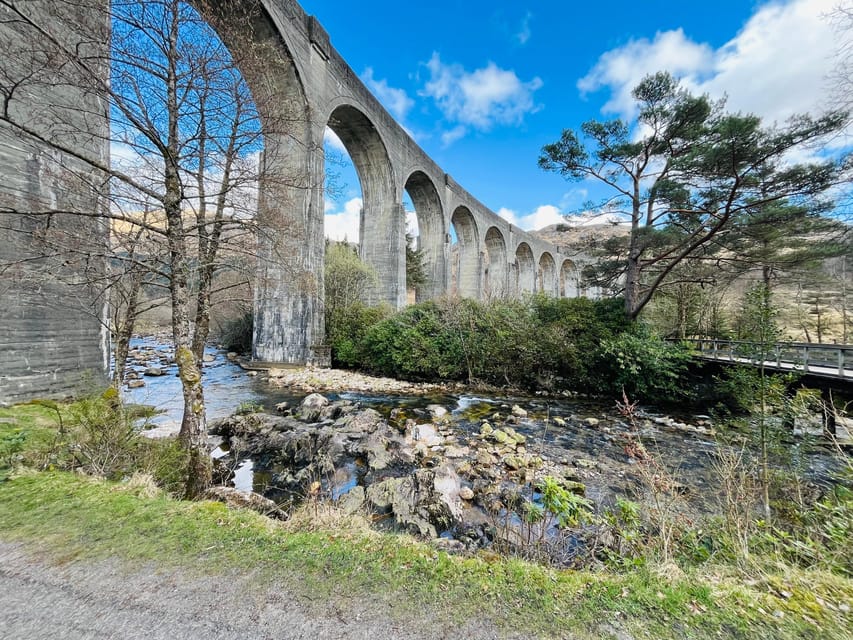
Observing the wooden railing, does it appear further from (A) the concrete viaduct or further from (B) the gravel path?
(A) the concrete viaduct

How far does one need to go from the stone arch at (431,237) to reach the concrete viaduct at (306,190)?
64 millimetres

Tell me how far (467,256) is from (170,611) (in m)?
25.0

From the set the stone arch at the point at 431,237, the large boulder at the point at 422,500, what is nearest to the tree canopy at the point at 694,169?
the large boulder at the point at 422,500

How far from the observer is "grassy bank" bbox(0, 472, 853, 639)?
125 cm

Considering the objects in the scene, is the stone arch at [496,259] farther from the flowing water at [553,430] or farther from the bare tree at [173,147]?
the bare tree at [173,147]

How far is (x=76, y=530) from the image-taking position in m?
1.75

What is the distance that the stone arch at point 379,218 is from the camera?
48.7 feet

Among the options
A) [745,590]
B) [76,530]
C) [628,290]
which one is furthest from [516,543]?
[628,290]

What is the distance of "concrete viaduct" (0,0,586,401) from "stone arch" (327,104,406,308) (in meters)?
0.05

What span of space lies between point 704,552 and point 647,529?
0.52 metres

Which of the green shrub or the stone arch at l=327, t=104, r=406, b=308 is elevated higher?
the stone arch at l=327, t=104, r=406, b=308

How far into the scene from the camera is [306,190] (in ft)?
30.8

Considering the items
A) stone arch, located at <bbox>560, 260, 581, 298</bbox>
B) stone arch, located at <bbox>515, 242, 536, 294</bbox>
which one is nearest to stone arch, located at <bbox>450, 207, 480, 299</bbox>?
stone arch, located at <bbox>515, 242, 536, 294</bbox>

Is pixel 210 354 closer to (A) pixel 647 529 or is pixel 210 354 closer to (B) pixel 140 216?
(B) pixel 140 216
